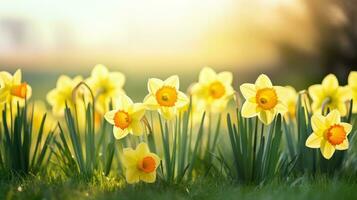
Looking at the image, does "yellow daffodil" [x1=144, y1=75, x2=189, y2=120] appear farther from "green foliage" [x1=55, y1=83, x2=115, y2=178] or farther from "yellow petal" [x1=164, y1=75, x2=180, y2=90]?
"green foliage" [x1=55, y1=83, x2=115, y2=178]

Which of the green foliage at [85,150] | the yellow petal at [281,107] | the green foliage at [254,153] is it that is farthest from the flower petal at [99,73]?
the yellow petal at [281,107]

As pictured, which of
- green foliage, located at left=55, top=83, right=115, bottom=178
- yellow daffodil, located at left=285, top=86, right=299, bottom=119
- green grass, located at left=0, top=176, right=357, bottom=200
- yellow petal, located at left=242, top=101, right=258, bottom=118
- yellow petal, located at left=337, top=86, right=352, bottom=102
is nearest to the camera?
green grass, located at left=0, top=176, right=357, bottom=200

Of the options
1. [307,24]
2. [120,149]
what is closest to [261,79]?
[120,149]

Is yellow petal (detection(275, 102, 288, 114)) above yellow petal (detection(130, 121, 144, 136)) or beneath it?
above

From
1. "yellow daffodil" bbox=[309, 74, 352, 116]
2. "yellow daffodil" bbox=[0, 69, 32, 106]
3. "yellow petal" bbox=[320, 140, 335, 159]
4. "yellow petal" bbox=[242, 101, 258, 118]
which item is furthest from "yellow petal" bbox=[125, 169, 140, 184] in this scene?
"yellow daffodil" bbox=[309, 74, 352, 116]

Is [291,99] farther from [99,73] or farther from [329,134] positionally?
[99,73]

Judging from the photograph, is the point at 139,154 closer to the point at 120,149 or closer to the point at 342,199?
the point at 120,149
